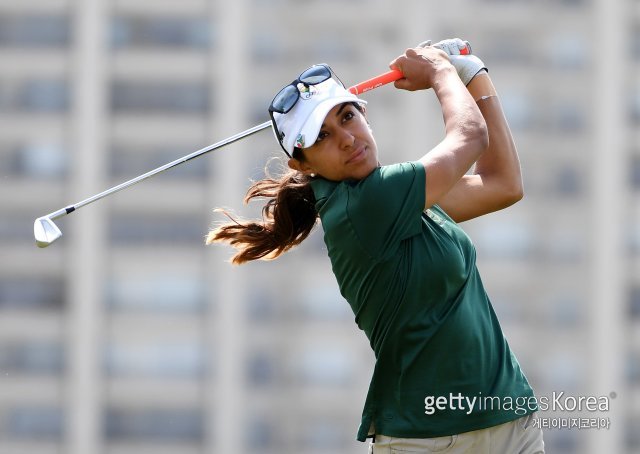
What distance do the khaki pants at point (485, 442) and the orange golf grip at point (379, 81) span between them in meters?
1.04

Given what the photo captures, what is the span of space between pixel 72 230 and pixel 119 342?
16.2ft

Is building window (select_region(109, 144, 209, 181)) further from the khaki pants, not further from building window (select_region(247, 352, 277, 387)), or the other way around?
the khaki pants

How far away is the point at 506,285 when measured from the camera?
170ft

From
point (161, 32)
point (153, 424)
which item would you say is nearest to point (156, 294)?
point (153, 424)

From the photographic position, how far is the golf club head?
4.27m

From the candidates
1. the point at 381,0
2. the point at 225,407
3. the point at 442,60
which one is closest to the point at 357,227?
the point at 442,60

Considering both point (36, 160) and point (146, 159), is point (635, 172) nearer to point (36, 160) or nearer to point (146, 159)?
point (146, 159)

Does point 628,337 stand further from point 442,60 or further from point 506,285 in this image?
point 442,60

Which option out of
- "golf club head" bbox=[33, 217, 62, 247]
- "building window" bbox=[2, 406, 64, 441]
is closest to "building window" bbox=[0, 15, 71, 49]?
"building window" bbox=[2, 406, 64, 441]

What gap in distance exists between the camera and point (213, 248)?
1890 inches

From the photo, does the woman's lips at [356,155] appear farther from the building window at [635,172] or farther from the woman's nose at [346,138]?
the building window at [635,172]

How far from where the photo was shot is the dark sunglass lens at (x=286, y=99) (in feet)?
12.2

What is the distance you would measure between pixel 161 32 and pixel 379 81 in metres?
48.5

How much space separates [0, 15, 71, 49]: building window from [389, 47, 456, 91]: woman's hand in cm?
4854
